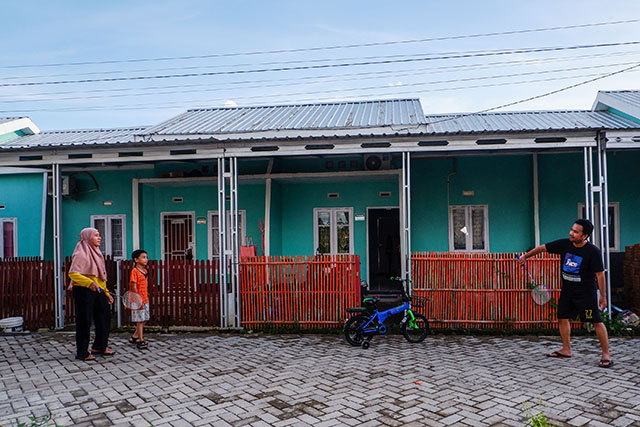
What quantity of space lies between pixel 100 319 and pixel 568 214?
10720 millimetres

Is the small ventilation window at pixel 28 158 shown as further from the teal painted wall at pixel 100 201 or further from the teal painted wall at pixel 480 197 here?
the teal painted wall at pixel 480 197

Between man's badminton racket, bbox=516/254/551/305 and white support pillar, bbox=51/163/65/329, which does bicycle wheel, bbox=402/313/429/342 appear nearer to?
man's badminton racket, bbox=516/254/551/305

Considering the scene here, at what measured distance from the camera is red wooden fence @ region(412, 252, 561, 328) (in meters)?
7.97

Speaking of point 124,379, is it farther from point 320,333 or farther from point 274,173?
point 274,173

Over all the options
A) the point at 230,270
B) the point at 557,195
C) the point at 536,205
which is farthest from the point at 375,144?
the point at 557,195

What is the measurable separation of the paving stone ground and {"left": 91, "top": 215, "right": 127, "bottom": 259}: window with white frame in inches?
214

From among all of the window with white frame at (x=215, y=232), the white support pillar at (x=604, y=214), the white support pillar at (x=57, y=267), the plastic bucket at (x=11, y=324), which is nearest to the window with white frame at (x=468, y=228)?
the white support pillar at (x=604, y=214)

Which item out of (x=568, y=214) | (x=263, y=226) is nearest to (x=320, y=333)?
(x=263, y=226)

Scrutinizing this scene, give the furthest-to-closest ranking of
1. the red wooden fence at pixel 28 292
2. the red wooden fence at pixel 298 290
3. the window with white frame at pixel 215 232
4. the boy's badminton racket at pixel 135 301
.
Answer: the window with white frame at pixel 215 232 → the red wooden fence at pixel 28 292 → the red wooden fence at pixel 298 290 → the boy's badminton racket at pixel 135 301

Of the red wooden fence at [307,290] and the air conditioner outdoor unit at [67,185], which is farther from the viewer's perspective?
the air conditioner outdoor unit at [67,185]

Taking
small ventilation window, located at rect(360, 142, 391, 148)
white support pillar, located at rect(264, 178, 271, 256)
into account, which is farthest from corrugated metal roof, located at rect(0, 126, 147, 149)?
small ventilation window, located at rect(360, 142, 391, 148)

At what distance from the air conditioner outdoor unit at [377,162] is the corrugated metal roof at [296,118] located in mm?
893

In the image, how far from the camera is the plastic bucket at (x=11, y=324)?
8383 millimetres

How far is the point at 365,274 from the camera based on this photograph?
11945mm
